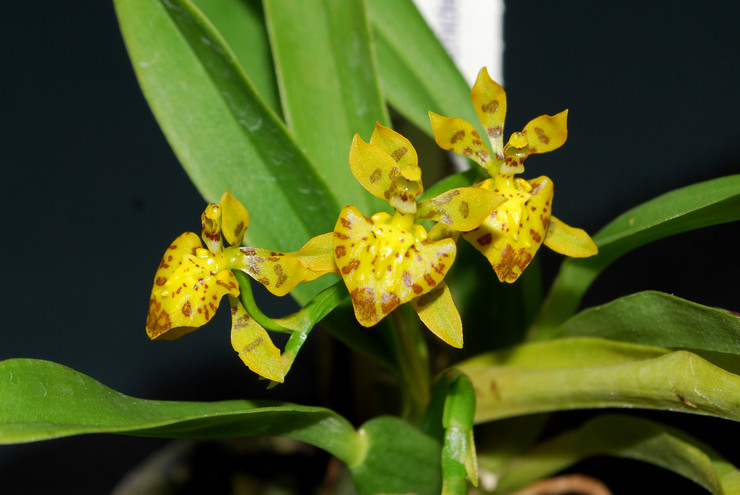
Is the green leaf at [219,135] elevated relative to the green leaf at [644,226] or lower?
elevated

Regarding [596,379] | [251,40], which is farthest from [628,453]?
[251,40]

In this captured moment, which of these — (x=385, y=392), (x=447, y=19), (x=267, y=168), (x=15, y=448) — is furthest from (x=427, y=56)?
(x=15, y=448)

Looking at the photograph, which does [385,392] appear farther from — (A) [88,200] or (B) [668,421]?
(A) [88,200]

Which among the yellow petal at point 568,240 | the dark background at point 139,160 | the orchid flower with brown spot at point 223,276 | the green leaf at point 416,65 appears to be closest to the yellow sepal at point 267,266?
the orchid flower with brown spot at point 223,276

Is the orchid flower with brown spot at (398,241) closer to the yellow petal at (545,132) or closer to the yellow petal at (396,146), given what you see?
the yellow petal at (396,146)

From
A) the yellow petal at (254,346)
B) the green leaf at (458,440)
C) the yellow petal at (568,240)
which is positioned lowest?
the green leaf at (458,440)

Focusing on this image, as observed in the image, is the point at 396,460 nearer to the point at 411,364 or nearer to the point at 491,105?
the point at 411,364

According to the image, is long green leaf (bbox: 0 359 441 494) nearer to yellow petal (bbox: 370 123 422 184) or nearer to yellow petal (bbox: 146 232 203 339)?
yellow petal (bbox: 146 232 203 339)
